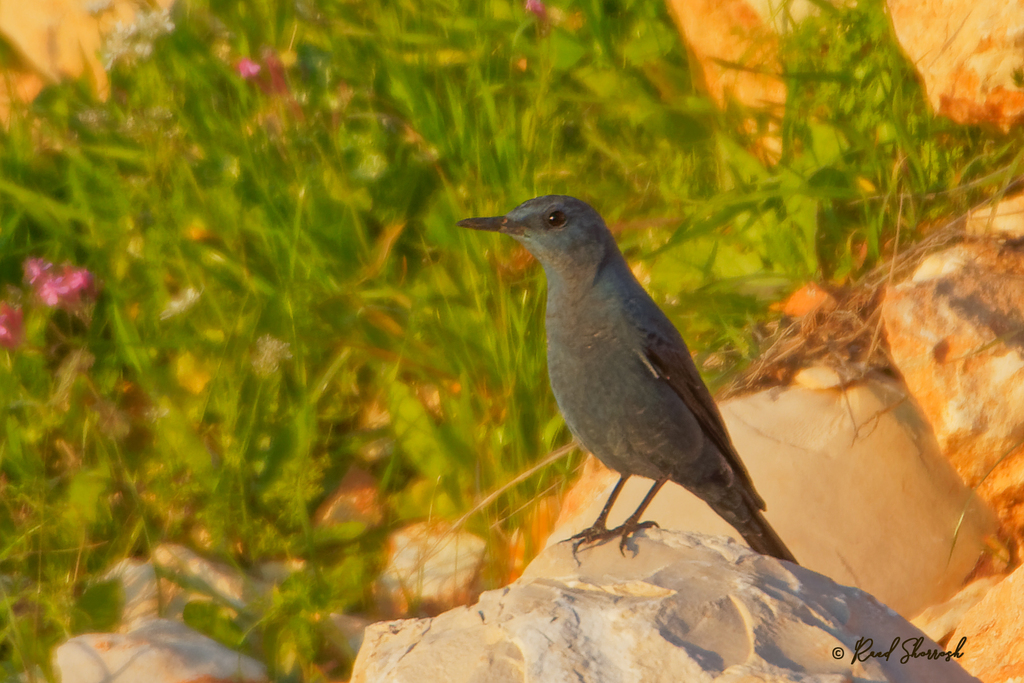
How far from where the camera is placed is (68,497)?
11.5ft

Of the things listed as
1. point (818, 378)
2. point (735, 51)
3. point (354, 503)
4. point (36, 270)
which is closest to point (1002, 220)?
point (818, 378)

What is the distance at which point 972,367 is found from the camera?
3129 millimetres

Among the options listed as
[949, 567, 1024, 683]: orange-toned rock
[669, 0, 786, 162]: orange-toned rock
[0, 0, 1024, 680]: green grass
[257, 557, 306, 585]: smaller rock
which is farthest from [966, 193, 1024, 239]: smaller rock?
[257, 557, 306, 585]: smaller rock

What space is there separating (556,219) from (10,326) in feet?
7.04

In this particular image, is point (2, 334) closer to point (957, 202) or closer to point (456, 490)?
point (456, 490)

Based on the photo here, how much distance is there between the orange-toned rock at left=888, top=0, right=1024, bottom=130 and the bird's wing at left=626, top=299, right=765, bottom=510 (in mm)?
1703

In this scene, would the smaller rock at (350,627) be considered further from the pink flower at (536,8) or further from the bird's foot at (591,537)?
the pink flower at (536,8)

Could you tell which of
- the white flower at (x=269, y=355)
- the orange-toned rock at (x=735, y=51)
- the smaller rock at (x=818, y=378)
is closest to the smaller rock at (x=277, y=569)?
the white flower at (x=269, y=355)

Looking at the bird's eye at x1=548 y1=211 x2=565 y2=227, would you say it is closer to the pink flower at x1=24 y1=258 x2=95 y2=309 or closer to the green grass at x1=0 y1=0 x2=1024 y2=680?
the green grass at x1=0 y1=0 x2=1024 y2=680

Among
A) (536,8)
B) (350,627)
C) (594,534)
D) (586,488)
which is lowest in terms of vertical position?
(350,627)

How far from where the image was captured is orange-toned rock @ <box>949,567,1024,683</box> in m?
2.56

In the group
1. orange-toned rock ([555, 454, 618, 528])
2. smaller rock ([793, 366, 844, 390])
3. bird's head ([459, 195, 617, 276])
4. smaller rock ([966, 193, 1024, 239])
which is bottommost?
orange-toned rock ([555, 454, 618, 528])

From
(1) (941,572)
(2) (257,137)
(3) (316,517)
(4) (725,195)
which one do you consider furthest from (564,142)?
(1) (941,572)

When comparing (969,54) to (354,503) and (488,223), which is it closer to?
(488,223)
